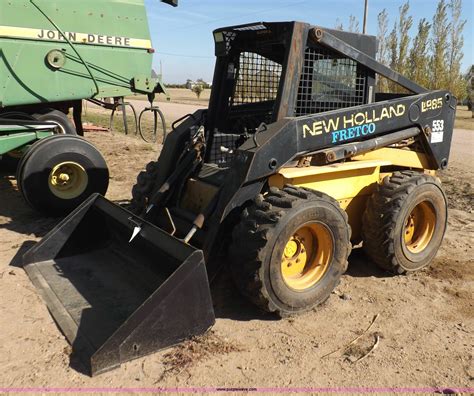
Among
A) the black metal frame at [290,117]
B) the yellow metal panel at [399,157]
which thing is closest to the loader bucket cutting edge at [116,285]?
the black metal frame at [290,117]

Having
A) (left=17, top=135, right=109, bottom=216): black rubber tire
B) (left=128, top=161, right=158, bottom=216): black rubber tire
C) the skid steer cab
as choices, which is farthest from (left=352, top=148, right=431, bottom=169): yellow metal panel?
(left=17, top=135, right=109, bottom=216): black rubber tire

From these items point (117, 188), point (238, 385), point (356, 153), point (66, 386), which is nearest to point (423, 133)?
point (356, 153)

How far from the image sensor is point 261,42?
4.33 meters

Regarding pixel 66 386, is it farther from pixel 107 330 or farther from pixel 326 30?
pixel 326 30

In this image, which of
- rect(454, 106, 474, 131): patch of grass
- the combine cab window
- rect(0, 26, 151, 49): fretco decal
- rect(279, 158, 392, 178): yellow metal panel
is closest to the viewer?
rect(279, 158, 392, 178): yellow metal panel

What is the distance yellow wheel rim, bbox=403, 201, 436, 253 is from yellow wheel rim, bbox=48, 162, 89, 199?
11.7 feet

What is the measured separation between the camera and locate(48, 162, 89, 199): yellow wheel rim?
18.4ft

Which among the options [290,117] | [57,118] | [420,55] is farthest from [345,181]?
[420,55]

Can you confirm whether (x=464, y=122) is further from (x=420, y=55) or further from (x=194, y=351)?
(x=194, y=351)

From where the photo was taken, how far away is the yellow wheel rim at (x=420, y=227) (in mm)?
4547

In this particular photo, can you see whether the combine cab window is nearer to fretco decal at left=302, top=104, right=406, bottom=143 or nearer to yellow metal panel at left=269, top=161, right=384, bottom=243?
fretco decal at left=302, top=104, right=406, bottom=143

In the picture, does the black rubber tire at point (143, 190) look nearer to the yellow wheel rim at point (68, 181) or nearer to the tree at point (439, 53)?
the yellow wheel rim at point (68, 181)

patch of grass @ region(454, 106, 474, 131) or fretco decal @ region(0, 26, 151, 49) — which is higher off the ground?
fretco decal @ region(0, 26, 151, 49)

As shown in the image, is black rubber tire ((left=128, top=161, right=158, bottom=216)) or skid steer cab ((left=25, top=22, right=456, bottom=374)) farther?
black rubber tire ((left=128, top=161, right=158, bottom=216))
